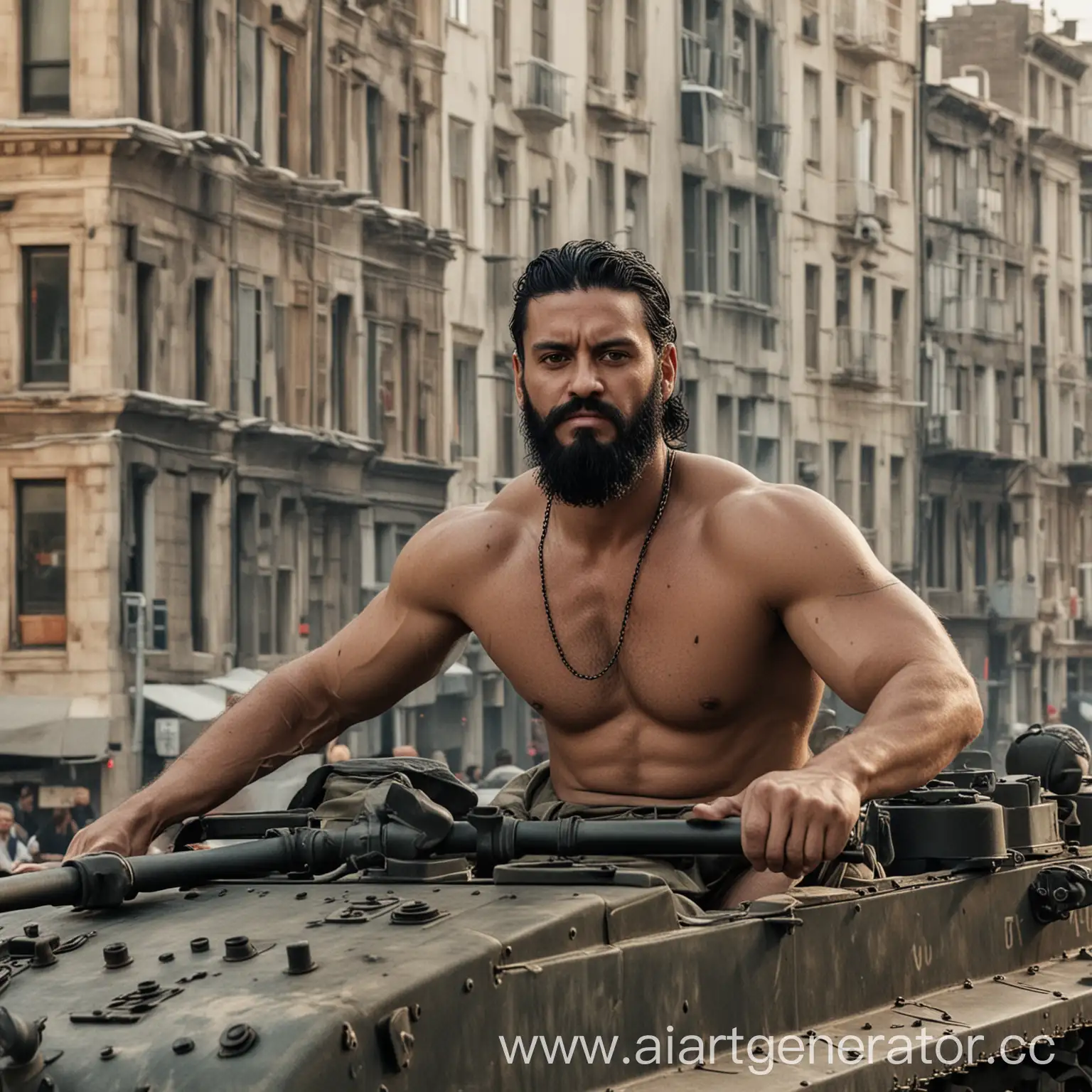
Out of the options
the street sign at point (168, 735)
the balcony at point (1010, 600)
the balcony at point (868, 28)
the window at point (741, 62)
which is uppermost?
the balcony at point (868, 28)

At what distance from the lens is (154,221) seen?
33094 mm

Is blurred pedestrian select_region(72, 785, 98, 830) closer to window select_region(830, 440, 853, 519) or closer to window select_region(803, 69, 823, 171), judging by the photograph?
window select_region(830, 440, 853, 519)

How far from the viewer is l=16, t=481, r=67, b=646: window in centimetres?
3186

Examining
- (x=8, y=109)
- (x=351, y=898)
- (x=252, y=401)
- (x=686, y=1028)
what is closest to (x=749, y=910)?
(x=686, y=1028)

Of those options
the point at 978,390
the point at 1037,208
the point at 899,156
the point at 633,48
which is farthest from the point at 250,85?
the point at 1037,208

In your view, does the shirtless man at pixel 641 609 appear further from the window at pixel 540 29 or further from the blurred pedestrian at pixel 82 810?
the window at pixel 540 29

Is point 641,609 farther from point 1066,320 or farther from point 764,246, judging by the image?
point 1066,320

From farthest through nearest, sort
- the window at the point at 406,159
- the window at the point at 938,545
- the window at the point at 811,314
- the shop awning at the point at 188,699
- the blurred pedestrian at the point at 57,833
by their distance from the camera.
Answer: the window at the point at 938,545 < the window at the point at 811,314 < the window at the point at 406,159 < the shop awning at the point at 188,699 < the blurred pedestrian at the point at 57,833

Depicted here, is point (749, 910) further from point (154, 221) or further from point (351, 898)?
point (154, 221)

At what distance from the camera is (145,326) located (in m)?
33.0

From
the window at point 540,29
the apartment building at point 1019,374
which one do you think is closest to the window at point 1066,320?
the apartment building at point 1019,374

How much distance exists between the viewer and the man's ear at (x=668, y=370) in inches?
283

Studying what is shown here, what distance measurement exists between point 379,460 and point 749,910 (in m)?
34.5

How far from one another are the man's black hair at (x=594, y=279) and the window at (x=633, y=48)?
42807mm
